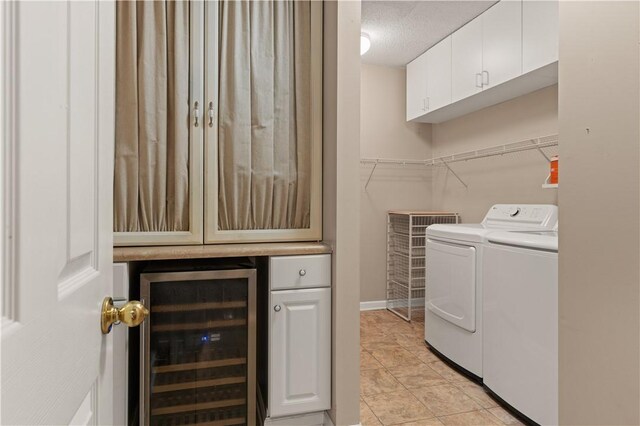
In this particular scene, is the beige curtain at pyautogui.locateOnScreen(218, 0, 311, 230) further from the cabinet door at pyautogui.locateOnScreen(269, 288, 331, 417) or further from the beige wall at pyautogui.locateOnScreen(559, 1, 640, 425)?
the beige wall at pyautogui.locateOnScreen(559, 1, 640, 425)

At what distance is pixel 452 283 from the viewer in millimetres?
2529

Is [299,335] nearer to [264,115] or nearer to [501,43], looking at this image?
[264,115]

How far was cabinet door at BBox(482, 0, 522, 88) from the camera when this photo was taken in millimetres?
2518

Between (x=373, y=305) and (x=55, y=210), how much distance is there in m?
3.74

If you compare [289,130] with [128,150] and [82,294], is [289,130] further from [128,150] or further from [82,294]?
[82,294]

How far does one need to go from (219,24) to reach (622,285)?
6.01 feet

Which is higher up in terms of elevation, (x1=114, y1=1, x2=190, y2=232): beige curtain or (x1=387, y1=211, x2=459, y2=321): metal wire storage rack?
(x1=114, y1=1, x2=190, y2=232): beige curtain

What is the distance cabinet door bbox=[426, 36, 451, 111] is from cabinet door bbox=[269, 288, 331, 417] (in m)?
2.32

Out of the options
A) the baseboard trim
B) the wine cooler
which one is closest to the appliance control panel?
the baseboard trim

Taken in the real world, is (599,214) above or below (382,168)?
below

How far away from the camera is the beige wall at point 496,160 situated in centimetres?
282

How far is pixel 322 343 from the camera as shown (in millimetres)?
1705

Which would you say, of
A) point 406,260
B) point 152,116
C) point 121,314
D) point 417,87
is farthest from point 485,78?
point 121,314


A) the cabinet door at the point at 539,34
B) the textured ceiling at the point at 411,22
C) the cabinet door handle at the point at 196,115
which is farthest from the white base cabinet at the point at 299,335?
the textured ceiling at the point at 411,22
